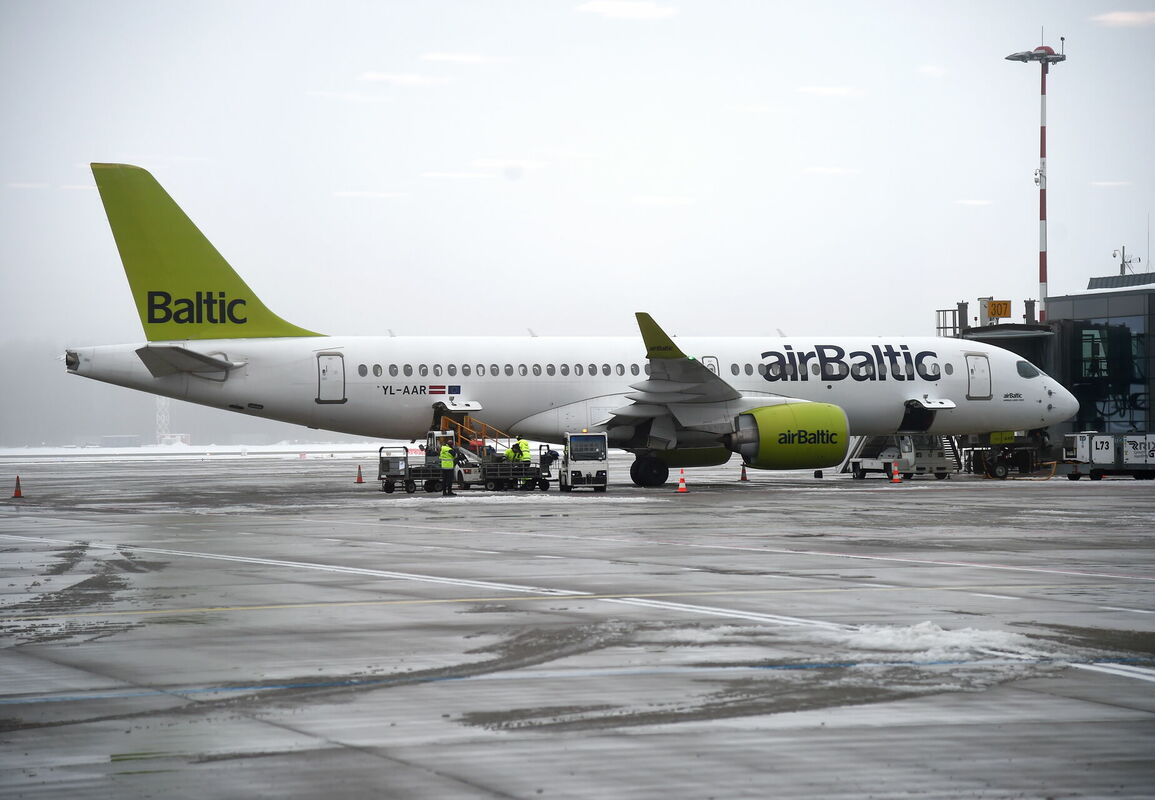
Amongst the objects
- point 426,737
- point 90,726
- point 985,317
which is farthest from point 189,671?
point 985,317

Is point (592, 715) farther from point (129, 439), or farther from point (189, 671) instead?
point (129, 439)

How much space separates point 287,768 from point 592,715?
5.85 feet

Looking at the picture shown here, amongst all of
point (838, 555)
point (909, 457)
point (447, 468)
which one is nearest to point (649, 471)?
point (447, 468)

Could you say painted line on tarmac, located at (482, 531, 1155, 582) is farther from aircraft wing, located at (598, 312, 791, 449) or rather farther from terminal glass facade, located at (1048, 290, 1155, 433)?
terminal glass facade, located at (1048, 290, 1155, 433)

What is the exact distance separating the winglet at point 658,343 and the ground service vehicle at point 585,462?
263 centimetres

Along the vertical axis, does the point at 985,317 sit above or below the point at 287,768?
above

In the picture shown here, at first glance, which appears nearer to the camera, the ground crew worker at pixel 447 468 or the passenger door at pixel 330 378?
the ground crew worker at pixel 447 468

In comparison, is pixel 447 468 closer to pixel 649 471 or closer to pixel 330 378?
pixel 330 378

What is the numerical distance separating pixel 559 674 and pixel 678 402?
25017 millimetres

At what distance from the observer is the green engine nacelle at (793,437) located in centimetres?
3177

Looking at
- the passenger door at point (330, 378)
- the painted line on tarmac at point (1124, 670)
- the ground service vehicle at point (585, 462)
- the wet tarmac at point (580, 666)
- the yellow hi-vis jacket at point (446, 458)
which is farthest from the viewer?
the passenger door at point (330, 378)

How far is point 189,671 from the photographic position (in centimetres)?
824

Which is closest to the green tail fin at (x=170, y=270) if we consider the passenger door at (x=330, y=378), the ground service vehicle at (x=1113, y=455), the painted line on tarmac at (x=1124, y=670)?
the passenger door at (x=330, y=378)

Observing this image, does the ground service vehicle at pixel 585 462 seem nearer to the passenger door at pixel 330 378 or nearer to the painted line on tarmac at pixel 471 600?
the passenger door at pixel 330 378
